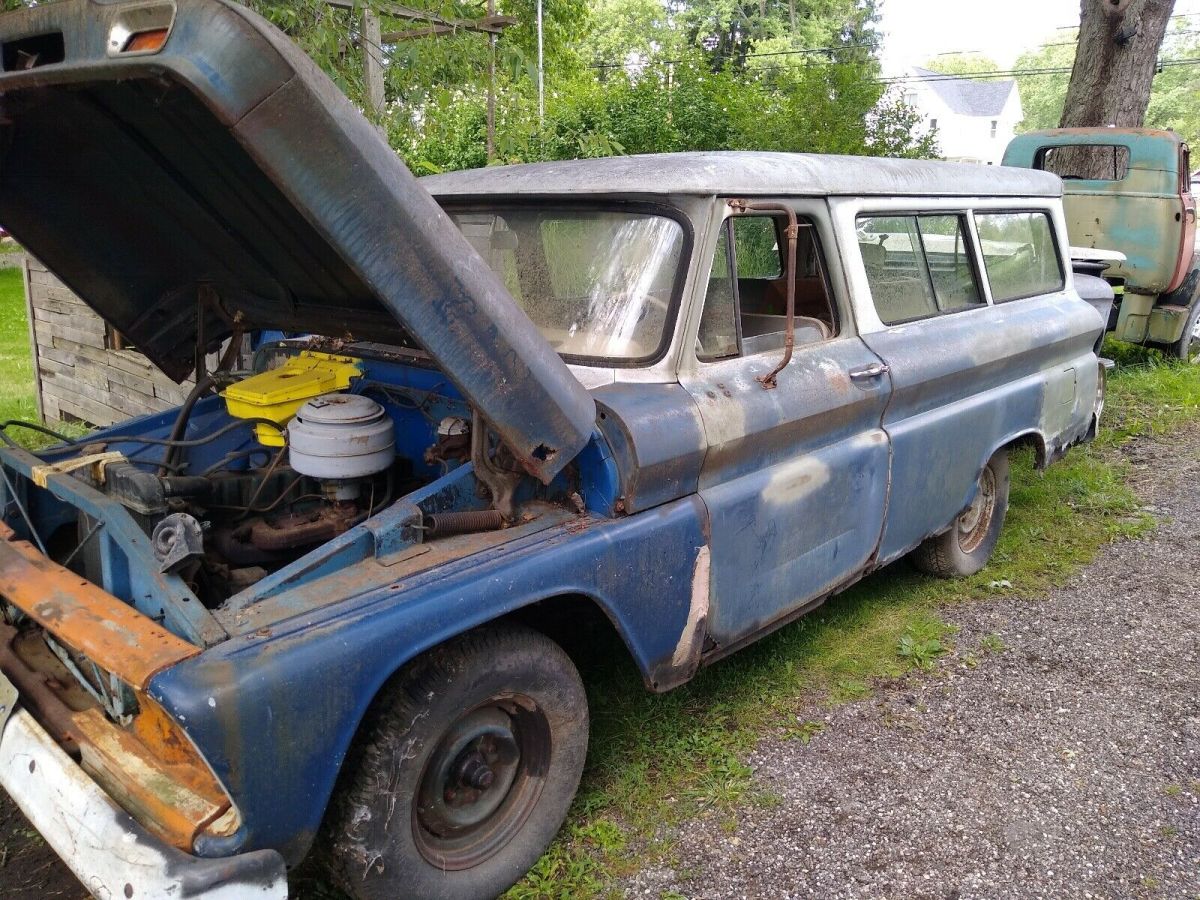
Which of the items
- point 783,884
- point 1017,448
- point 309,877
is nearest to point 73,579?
point 309,877

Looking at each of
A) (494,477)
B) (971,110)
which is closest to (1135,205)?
(494,477)

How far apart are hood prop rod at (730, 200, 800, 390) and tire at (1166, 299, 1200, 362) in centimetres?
773

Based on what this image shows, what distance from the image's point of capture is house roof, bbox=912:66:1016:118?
176ft

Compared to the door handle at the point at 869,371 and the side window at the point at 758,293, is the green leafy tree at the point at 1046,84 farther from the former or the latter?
the door handle at the point at 869,371

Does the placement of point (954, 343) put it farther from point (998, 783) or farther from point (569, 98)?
point (569, 98)

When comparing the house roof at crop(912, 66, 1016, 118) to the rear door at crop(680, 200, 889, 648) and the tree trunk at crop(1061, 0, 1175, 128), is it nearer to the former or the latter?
the tree trunk at crop(1061, 0, 1175, 128)

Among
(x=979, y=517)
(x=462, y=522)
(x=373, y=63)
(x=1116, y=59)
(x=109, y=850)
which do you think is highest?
(x=1116, y=59)

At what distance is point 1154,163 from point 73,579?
30.3 ft

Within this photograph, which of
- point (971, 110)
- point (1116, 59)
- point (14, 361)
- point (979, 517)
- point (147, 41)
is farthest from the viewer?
point (971, 110)

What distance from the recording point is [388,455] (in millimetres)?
2875

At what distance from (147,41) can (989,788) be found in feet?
10.4

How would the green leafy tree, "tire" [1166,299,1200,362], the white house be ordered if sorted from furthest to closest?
the green leafy tree
the white house
"tire" [1166,299,1200,362]

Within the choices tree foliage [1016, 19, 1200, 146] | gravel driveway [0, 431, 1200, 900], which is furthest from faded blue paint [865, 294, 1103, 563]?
tree foliage [1016, 19, 1200, 146]

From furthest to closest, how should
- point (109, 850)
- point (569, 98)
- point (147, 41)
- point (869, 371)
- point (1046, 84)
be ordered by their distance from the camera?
point (1046, 84), point (569, 98), point (869, 371), point (109, 850), point (147, 41)
